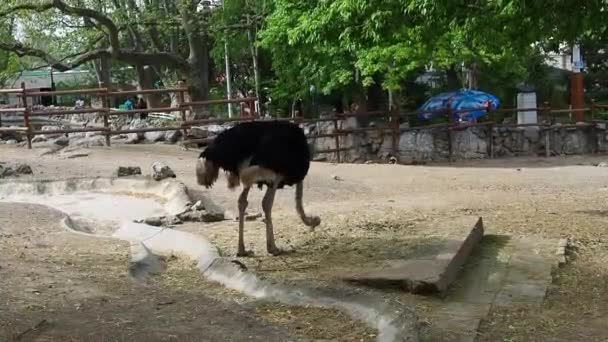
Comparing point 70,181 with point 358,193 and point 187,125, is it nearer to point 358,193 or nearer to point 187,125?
point 358,193

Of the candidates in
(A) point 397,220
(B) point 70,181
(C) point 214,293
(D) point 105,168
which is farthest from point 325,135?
(C) point 214,293

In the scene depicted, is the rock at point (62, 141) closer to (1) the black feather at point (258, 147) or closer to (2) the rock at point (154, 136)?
(2) the rock at point (154, 136)

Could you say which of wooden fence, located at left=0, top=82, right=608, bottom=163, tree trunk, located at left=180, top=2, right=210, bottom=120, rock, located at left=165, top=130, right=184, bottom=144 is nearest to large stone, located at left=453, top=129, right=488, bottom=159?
wooden fence, located at left=0, top=82, right=608, bottom=163

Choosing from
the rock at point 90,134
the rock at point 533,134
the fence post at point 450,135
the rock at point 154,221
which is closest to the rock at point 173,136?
the rock at point 90,134

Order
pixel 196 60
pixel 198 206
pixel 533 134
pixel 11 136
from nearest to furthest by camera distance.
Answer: pixel 198 206, pixel 11 136, pixel 533 134, pixel 196 60

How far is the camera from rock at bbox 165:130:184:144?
63.4 feet

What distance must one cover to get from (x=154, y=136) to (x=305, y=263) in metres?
13.7

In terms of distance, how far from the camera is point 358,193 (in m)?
11.9

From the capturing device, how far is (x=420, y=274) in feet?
18.5

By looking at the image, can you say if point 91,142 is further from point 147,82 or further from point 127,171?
point 147,82

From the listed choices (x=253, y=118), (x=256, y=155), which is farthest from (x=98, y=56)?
(x=256, y=155)

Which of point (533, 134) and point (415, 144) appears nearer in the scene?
point (415, 144)

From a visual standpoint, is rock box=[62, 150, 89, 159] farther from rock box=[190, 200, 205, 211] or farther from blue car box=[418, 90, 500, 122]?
blue car box=[418, 90, 500, 122]

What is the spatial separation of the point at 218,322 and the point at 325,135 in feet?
52.2
